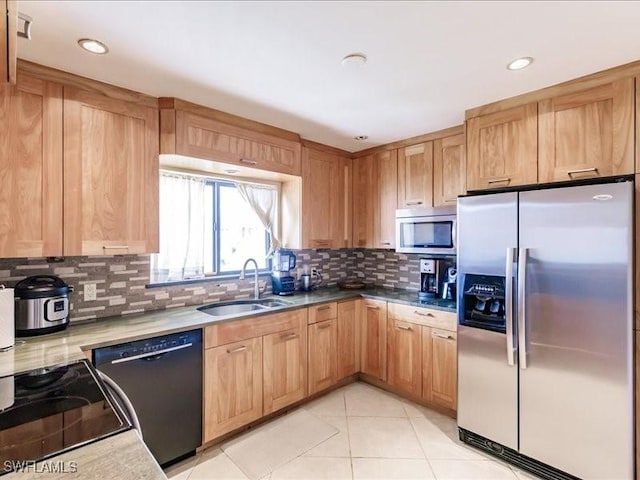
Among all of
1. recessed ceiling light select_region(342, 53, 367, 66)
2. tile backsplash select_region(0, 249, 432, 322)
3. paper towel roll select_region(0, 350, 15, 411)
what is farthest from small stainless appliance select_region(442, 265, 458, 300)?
paper towel roll select_region(0, 350, 15, 411)

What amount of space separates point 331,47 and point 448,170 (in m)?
1.67

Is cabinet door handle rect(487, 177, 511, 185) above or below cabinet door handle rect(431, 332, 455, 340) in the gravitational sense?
above

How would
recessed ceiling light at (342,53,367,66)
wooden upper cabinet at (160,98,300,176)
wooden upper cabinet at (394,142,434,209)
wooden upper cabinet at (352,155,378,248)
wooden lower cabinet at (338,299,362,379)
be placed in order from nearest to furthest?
recessed ceiling light at (342,53,367,66) < wooden upper cabinet at (160,98,300,176) < wooden upper cabinet at (394,142,434,209) < wooden lower cabinet at (338,299,362,379) < wooden upper cabinet at (352,155,378,248)

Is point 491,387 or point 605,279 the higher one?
point 605,279

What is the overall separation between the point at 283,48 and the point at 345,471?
2.45 m

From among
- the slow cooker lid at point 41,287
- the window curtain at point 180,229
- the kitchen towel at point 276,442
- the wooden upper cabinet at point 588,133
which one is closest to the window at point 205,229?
the window curtain at point 180,229

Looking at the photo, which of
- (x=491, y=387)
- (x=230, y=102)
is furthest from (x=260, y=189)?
(x=491, y=387)

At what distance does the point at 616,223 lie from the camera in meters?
1.73

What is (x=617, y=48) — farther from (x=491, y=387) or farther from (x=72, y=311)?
(x=72, y=311)

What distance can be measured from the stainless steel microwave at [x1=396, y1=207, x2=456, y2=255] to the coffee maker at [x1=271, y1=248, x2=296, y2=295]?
1.06m

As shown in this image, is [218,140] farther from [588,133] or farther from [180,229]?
[588,133]

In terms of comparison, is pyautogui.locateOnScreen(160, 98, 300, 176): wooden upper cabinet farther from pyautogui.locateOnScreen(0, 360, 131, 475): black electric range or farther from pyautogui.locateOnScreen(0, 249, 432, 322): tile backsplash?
pyautogui.locateOnScreen(0, 360, 131, 475): black electric range

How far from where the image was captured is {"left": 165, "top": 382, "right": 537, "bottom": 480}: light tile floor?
2012 mm

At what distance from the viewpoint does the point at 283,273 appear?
317 centimetres
